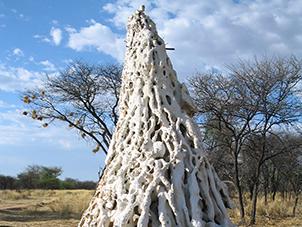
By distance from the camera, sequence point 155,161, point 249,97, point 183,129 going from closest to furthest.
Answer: point 155,161 < point 183,129 < point 249,97

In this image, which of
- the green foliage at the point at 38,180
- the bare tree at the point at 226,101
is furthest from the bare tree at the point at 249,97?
the green foliage at the point at 38,180

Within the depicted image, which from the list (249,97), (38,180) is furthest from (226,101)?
(38,180)

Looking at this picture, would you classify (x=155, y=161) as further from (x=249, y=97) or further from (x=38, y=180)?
(x=38, y=180)

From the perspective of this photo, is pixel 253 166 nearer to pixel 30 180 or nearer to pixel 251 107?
pixel 251 107

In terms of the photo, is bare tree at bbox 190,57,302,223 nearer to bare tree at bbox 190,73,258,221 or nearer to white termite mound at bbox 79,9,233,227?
bare tree at bbox 190,73,258,221

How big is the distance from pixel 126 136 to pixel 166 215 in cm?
84

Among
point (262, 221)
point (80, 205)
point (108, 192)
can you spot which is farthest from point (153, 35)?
point (80, 205)

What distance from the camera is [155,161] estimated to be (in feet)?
12.2

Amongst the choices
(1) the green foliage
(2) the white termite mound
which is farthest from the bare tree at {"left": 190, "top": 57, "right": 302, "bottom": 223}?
(1) the green foliage

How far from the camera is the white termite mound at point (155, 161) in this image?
11.7 feet

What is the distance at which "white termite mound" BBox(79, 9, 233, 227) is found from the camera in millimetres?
3574

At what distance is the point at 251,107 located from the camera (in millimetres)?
16453

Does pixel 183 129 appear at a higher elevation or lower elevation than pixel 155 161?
higher

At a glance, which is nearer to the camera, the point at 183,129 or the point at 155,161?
the point at 155,161
